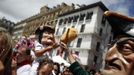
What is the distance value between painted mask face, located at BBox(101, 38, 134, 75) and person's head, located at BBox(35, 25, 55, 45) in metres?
2.90

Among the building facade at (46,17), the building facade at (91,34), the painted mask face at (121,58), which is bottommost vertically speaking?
the painted mask face at (121,58)

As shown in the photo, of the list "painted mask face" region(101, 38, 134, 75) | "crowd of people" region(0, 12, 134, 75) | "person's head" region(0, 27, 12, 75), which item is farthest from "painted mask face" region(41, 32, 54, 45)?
"painted mask face" region(101, 38, 134, 75)

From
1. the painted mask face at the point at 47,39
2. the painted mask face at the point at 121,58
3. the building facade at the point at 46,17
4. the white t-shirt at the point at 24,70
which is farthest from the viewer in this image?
the building facade at the point at 46,17

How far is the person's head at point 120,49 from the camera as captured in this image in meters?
1.66

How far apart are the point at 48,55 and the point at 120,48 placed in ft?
10.7

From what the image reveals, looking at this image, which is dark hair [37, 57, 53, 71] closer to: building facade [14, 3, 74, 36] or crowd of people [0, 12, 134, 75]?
crowd of people [0, 12, 134, 75]

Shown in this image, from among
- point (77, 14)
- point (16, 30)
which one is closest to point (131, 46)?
point (77, 14)

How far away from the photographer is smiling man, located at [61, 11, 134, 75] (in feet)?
5.46

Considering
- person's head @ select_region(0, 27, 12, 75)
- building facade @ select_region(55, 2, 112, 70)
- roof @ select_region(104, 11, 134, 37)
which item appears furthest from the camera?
building facade @ select_region(55, 2, 112, 70)

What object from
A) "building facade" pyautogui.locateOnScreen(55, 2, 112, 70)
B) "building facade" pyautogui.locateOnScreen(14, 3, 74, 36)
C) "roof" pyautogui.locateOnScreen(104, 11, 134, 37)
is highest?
"building facade" pyautogui.locateOnScreen(14, 3, 74, 36)

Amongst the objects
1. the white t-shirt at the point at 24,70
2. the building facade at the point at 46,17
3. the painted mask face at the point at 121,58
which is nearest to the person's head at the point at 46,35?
the white t-shirt at the point at 24,70

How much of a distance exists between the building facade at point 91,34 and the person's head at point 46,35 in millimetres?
33034

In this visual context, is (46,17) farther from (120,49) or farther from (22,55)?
(120,49)

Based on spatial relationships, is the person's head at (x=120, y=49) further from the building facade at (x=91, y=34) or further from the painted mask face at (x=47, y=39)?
the building facade at (x=91, y=34)
